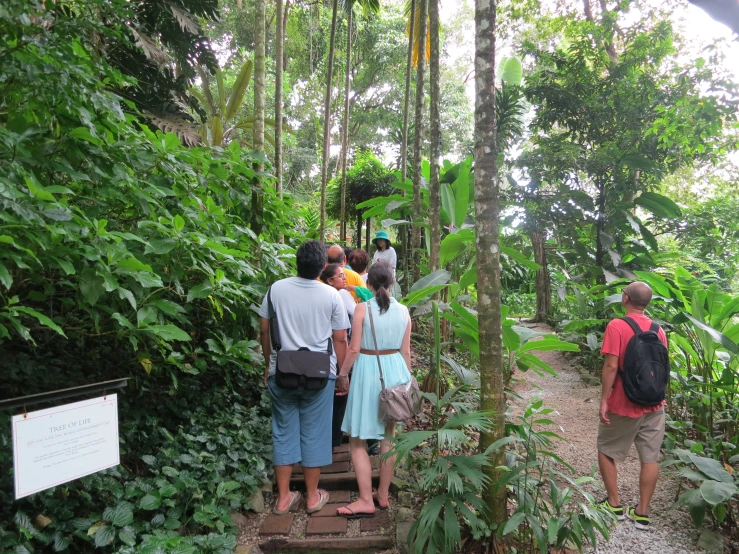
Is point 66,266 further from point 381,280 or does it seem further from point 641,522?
point 641,522

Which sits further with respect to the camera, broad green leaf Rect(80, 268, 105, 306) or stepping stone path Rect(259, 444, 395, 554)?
stepping stone path Rect(259, 444, 395, 554)

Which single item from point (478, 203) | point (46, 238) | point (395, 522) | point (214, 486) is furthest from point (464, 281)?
point (46, 238)

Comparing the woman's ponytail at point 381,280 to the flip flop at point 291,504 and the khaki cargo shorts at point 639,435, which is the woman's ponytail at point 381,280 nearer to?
the flip flop at point 291,504

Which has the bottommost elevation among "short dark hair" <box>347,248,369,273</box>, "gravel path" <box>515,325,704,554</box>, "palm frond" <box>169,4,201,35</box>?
"gravel path" <box>515,325,704,554</box>

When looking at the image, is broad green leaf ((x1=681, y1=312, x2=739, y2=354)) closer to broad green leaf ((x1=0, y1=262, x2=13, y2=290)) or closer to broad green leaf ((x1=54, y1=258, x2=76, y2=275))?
broad green leaf ((x1=54, y1=258, x2=76, y2=275))

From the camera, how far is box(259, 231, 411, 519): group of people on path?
9.21 ft

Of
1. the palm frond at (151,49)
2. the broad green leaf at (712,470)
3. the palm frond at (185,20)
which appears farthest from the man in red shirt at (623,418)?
the palm frond at (185,20)

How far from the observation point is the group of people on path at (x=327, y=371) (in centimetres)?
281

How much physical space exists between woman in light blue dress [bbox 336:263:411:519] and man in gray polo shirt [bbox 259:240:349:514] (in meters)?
0.17

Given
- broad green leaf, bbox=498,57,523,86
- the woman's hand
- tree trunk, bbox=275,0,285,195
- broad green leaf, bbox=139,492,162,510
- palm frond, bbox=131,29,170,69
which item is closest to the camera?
broad green leaf, bbox=139,492,162,510

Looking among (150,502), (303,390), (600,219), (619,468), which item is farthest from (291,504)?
(600,219)

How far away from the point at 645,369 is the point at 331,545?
226 cm

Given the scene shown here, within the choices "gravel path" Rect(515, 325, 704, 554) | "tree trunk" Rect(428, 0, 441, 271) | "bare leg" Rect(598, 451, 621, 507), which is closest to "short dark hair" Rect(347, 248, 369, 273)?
"tree trunk" Rect(428, 0, 441, 271)

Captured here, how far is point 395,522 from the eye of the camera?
2721 mm
